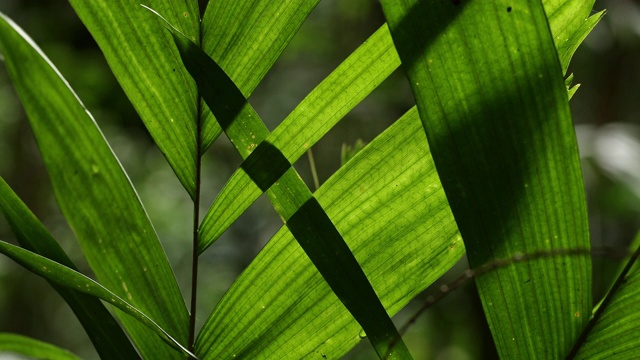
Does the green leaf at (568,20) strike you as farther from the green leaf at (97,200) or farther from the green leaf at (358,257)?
the green leaf at (97,200)

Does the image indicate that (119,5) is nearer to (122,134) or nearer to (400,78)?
(400,78)

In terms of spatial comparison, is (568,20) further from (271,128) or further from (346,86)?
(271,128)

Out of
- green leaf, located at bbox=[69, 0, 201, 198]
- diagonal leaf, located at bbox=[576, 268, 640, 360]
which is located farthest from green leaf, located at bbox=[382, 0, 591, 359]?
green leaf, located at bbox=[69, 0, 201, 198]

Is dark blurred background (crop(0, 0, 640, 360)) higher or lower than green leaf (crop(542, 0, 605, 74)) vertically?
higher

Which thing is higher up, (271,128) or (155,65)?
(271,128)

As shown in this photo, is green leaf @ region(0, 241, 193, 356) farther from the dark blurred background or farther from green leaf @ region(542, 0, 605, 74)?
the dark blurred background

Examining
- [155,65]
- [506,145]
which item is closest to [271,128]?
[155,65]

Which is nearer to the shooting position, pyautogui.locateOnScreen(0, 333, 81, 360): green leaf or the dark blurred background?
pyautogui.locateOnScreen(0, 333, 81, 360): green leaf
